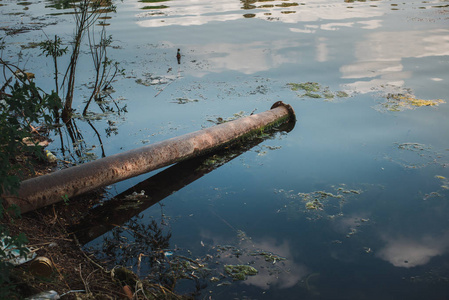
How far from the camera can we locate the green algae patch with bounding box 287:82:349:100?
8.55m

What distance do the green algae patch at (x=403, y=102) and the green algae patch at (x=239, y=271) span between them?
16.3 feet

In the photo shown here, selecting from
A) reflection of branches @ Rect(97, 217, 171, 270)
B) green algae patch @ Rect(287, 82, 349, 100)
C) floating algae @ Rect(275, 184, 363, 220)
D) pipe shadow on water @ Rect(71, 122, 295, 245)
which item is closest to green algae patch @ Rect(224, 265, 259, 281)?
reflection of branches @ Rect(97, 217, 171, 270)

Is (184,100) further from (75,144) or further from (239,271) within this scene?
(239,271)

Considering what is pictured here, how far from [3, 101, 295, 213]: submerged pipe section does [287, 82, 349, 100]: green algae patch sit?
2108 mm

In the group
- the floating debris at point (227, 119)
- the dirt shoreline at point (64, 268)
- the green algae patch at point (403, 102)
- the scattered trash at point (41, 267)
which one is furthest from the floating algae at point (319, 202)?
the green algae patch at point (403, 102)

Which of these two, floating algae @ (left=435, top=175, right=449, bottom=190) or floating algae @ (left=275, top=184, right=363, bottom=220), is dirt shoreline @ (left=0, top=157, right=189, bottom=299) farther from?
floating algae @ (left=435, top=175, right=449, bottom=190)

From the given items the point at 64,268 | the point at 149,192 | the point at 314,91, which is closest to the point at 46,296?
the point at 64,268

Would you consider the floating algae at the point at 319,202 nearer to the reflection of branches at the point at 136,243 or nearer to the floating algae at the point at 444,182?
the floating algae at the point at 444,182

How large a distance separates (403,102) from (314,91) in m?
1.66

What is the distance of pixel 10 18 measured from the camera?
1534cm

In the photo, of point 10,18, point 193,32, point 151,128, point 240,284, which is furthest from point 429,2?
point 240,284

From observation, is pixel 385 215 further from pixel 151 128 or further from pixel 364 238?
pixel 151 128

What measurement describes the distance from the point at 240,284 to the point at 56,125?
484cm

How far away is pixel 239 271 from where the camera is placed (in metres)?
3.99
